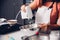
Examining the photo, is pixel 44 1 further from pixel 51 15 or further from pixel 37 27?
pixel 37 27

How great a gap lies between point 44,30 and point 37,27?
70mm

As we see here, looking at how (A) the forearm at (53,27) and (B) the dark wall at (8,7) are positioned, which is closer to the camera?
(A) the forearm at (53,27)

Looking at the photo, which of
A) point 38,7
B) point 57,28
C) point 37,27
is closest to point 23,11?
point 38,7

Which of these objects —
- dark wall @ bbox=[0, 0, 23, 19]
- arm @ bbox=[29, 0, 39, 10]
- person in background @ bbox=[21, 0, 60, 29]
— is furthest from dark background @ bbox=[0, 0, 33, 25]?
person in background @ bbox=[21, 0, 60, 29]

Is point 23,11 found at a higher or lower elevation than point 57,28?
higher

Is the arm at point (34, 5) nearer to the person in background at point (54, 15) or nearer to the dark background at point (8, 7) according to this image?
the person in background at point (54, 15)

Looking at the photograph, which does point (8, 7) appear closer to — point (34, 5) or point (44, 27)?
point (34, 5)

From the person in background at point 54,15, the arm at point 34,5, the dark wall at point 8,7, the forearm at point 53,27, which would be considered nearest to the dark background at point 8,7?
the dark wall at point 8,7

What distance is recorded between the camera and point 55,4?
3.99 ft

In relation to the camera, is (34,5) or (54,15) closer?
(54,15)

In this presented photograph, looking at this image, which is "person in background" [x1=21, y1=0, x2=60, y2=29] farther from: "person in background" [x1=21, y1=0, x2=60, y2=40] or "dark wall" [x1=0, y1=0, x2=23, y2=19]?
"dark wall" [x1=0, y1=0, x2=23, y2=19]

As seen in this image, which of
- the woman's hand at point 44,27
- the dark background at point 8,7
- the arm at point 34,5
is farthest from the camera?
the dark background at point 8,7

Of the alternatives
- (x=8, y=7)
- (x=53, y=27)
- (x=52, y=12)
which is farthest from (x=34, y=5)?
(x=8, y=7)

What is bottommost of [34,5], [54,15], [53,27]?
[53,27]
